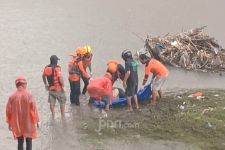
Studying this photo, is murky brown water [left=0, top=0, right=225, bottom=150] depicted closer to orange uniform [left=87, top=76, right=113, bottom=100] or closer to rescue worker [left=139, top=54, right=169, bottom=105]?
orange uniform [left=87, top=76, right=113, bottom=100]

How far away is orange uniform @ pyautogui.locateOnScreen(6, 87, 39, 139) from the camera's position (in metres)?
10.1

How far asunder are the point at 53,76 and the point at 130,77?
1.96 metres

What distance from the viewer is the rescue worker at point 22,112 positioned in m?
10.1

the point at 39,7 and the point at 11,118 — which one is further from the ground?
the point at 39,7

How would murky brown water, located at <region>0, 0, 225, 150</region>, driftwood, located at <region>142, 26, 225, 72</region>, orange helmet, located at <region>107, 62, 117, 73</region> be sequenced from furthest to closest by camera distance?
driftwood, located at <region>142, 26, 225, 72</region>
murky brown water, located at <region>0, 0, 225, 150</region>
orange helmet, located at <region>107, 62, 117, 73</region>

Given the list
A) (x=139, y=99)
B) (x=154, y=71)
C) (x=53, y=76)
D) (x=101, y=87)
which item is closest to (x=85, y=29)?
(x=139, y=99)

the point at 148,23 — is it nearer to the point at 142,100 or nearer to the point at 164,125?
the point at 142,100

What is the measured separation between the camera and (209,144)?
11.4 metres

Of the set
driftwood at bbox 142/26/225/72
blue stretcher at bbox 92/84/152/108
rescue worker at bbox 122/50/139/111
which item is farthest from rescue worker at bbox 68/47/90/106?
driftwood at bbox 142/26/225/72

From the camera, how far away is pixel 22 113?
10.1 m

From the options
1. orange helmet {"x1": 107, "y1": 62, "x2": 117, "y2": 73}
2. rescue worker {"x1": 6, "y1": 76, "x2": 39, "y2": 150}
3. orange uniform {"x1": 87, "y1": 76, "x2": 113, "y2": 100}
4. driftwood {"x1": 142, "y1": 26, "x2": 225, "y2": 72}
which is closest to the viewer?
rescue worker {"x1": 6, "y1": 76, "x2": 39, "y2": 150}

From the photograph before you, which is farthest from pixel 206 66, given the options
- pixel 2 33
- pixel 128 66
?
pixel 2 33

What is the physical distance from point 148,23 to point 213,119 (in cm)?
1016

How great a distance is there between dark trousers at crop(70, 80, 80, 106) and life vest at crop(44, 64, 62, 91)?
106cm
